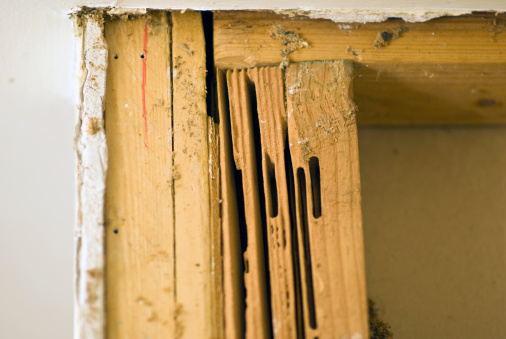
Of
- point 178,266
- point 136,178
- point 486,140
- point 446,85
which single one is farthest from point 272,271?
point 486,140

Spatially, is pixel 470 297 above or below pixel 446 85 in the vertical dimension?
below

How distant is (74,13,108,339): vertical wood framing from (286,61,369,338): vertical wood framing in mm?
376

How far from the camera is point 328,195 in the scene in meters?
0.88

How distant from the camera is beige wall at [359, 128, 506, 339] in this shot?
121 cm

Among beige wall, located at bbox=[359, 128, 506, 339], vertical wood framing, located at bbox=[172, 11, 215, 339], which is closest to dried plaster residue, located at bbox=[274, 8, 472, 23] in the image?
Result: vertical wood framing, located at bbox=[172, 11, 215, 339]

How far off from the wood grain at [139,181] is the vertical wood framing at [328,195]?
0.85 ft

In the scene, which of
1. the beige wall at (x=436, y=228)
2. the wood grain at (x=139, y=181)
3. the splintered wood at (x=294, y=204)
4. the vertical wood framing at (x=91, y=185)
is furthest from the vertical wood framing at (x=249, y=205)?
the beige wall at (x=436, y=228)

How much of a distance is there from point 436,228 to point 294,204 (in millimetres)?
587

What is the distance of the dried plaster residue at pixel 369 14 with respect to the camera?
3.13 feet

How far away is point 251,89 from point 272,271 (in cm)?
39

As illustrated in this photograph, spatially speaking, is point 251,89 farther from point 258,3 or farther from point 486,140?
point 486,140

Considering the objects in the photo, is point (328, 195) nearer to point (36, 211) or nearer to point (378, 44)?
point (378, 44)

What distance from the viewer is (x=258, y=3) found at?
0.93m

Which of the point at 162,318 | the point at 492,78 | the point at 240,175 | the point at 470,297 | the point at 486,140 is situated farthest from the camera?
the point at 486,140
